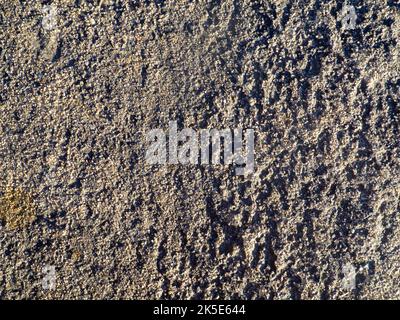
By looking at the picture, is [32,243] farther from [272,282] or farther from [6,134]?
[272,282]

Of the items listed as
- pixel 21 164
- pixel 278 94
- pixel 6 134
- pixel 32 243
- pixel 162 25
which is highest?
pixel 162 25
